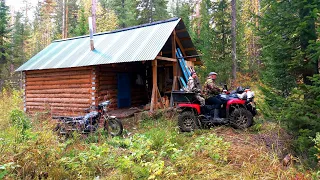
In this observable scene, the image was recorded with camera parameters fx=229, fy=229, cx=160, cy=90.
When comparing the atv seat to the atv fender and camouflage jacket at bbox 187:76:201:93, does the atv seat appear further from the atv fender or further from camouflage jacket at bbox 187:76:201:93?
camouflage jacket at bbox 187:76:201:93

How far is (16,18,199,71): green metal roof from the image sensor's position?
9.10 metres

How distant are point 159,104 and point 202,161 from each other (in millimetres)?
5844

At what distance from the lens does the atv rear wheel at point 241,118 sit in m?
6.42

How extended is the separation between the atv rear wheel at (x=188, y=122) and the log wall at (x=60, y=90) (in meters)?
4.82

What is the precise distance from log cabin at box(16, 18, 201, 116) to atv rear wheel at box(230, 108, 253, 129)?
11.4 feet

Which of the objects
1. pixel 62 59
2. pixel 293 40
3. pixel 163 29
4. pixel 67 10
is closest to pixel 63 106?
pixel 62 59

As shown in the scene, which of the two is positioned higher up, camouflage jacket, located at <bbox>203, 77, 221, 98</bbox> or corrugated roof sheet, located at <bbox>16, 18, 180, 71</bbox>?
corrugated roof sheet, located at <bbox>16, 18, 180, 71</bbox>

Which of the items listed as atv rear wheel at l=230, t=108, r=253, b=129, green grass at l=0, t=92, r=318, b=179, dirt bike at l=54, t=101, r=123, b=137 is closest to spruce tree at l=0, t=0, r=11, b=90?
dirt bike at l=54, t=101, r=123, b=137

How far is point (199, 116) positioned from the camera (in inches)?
266

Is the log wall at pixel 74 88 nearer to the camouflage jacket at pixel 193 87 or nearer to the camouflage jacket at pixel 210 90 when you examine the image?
the camouflage jacket at pixel 193 87

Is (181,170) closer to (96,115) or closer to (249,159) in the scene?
(249,159)

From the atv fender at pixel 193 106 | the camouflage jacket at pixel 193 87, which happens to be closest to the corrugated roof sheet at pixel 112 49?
the camouflage jacket at pixel 193 87

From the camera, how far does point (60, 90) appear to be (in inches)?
444

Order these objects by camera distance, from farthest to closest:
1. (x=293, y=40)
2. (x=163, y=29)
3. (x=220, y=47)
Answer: (x=220, y=47), (x=163, y=29), (x=293, y=40)
